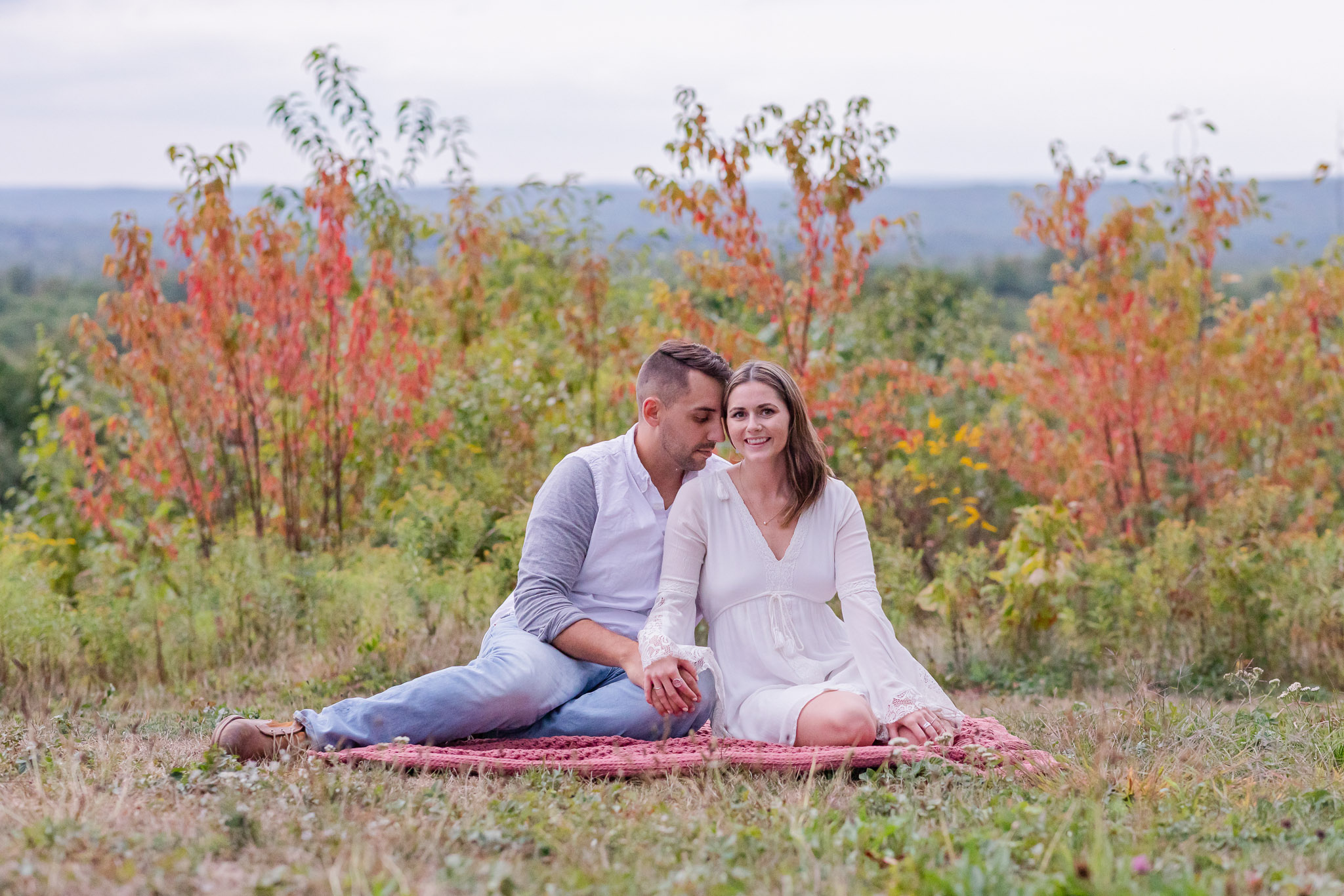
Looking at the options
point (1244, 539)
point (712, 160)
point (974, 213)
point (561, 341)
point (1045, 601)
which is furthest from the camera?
point (974, 213)

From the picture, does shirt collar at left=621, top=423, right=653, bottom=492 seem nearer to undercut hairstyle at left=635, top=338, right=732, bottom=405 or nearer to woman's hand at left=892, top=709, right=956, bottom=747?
undercut hairstyle at left=635, top=338, right=732, bottom=405

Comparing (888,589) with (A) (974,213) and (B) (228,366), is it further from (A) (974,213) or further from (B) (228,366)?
(A) (974,213)

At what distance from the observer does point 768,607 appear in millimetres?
3445

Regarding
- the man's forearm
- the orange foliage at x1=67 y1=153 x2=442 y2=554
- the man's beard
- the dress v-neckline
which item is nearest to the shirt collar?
the man's beard

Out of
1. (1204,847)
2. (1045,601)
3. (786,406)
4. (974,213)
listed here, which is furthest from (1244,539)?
(974,213)

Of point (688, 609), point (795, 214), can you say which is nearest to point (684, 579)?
point (688, 609)

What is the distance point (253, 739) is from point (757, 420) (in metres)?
1.60

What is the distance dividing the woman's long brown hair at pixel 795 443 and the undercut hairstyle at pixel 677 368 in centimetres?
7

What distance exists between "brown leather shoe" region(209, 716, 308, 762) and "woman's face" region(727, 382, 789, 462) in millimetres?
1450

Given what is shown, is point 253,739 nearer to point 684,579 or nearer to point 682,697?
point 682,697

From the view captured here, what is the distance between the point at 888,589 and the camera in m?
5.14

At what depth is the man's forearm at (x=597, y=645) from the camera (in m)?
3.34

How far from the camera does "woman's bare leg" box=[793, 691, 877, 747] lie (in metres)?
3.11

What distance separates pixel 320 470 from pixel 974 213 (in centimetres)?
3015
